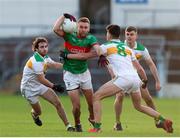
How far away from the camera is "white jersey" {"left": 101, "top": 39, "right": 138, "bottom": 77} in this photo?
65.4ft

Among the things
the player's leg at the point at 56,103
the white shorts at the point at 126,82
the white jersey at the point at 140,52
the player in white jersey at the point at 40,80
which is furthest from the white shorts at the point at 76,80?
the white jersey at the point at 140,52

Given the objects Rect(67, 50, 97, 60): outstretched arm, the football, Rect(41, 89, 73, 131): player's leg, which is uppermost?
the football

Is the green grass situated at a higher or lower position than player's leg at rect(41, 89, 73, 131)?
lower

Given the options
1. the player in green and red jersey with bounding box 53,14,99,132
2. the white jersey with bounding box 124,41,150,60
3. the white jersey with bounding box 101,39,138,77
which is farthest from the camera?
the white jersey with bounding box 124,41,150,60

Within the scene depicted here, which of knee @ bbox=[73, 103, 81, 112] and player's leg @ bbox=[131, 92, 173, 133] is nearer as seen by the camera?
player's leg @ bbox=[131, 92, 173, 133]

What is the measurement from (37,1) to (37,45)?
22703 millimetres

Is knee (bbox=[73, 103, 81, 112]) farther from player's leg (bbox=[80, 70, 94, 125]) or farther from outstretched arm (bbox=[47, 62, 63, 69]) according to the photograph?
outstretched arm (bbox=[47, 62, 63, 69])

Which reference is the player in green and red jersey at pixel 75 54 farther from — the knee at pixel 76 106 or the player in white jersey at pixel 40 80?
the player in white jersey at pixel 40 80

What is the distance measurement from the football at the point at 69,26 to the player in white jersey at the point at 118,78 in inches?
34.7

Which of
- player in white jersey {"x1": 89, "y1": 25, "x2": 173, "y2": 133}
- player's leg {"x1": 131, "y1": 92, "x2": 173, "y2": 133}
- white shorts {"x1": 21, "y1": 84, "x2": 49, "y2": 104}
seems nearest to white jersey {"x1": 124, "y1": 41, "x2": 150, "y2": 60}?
player in white jersey {"x1": 89, "y1": 25, "x2": 173, "y2": 133}

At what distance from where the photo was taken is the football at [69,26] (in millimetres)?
20562

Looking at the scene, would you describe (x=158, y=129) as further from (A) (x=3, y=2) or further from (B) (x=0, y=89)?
(A) (x=3, y=2)

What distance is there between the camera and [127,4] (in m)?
43.2

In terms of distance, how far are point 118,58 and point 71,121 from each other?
16.3ft
